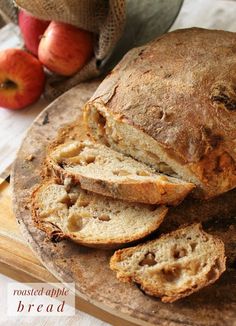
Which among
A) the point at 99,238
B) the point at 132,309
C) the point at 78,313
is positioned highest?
the point at 99,238

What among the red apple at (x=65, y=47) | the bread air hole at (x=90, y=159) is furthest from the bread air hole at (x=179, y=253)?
the red apple at (x=65, y=47)

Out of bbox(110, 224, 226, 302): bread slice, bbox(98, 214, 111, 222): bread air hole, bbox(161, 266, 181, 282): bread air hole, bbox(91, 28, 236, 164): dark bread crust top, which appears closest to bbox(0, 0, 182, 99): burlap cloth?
bbox(91, 28, 236, 164): dark bread crust top

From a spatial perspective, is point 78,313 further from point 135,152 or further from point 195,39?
point 195,39

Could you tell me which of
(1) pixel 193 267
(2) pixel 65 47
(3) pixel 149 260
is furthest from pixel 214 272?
(2) pixel 65 47

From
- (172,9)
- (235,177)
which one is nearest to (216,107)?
(235,177)

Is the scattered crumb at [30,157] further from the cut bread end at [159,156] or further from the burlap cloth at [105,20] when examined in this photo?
the burlap cloth at [105,20]

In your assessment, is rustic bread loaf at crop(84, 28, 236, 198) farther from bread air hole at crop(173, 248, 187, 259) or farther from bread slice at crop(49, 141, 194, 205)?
bread air hole at crop(173, 248, 187, 259)
